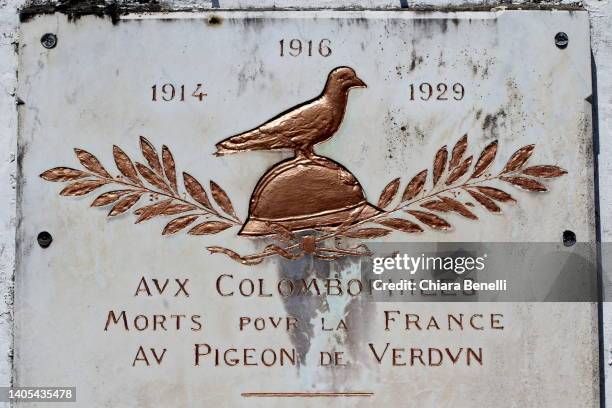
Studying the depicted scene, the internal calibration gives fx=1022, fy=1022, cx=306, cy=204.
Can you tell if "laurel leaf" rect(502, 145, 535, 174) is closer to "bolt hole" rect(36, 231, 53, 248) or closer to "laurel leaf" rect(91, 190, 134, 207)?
"laurel leaf" rect(91, 190, 134, 207)

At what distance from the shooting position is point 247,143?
17.1ft

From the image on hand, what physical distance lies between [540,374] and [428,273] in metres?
0.73

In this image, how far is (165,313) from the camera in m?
5.07

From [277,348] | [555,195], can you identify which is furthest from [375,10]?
[277,348]

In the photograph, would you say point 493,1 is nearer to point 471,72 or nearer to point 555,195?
point 471,72

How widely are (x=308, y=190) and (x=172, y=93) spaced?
0.86 m

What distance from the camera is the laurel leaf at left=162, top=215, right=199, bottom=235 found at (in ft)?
17.0

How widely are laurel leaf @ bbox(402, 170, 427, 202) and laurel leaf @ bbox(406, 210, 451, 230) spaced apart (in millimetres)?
76

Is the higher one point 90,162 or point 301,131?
point 301,131

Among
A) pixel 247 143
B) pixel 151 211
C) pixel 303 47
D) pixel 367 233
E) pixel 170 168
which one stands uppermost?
pixel 303 47

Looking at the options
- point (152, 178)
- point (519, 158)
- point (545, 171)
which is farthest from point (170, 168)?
point (545, 171)

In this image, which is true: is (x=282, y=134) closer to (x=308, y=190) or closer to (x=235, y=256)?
(x=308, y=190)

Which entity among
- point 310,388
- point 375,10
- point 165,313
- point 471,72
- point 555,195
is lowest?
point 310,388

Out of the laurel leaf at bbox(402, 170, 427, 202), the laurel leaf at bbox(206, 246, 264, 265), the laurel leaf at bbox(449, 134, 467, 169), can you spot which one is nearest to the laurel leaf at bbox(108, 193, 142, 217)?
the laurel leaf at bbox(206, 246, 264, 265)
